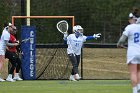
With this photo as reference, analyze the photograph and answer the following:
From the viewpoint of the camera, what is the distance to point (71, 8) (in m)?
23.0

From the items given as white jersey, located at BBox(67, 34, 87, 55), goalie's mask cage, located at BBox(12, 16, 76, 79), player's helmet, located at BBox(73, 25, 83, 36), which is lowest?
goalie's mask cage, located at BBox(12, 16, 76, 79)

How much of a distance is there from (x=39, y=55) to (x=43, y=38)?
186cm

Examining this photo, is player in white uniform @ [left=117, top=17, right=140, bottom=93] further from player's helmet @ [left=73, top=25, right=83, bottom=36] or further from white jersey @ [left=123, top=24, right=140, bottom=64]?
player's helmet @ [left=73, top=25, right=83, bottom=36]

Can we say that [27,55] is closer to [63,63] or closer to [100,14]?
[63,63]

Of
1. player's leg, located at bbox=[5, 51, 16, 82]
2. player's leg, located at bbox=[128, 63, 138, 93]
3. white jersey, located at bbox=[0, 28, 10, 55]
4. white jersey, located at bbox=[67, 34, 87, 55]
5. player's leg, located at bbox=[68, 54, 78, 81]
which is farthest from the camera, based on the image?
white jersey, located at bbox=[67, 34, 87, 55]

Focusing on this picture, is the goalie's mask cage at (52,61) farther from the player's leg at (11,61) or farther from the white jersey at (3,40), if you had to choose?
the white jersey at (3,40)

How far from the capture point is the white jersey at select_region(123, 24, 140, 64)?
11203mm

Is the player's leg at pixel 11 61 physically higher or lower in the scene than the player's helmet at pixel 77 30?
lower

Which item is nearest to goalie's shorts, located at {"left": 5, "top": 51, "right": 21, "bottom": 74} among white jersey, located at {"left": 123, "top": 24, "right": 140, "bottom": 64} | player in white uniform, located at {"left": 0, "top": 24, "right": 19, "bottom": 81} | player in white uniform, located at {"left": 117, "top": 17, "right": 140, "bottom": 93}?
player in white uniform, located at {"left": 0, "top": 24, "right": 19, "bottom": 81}

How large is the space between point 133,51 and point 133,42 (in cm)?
21

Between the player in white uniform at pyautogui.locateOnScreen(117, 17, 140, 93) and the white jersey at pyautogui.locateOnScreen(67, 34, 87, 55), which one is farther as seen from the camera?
the white jersey at pyautogui.locateOnScreen(67, 34, 87, 55)

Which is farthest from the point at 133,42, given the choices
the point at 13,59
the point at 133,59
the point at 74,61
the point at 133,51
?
the point at 13,59

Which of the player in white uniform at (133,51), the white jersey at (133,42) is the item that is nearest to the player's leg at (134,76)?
the player in white uniform at (133,51)

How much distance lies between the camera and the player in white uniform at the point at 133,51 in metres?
11.2
